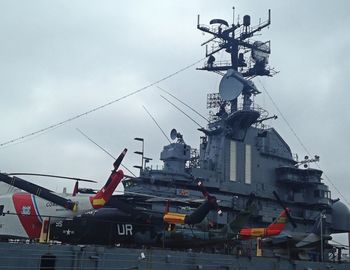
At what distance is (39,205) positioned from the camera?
1800 centimetres

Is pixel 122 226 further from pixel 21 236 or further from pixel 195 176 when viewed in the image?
pixel 195 176

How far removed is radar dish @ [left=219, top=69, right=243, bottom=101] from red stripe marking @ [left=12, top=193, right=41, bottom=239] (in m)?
23.7

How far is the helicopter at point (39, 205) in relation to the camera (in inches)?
664

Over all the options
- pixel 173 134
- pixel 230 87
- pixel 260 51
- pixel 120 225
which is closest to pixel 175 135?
pixel 173 134

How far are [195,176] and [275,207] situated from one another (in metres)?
8.65

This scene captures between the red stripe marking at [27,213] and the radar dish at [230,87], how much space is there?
23660 millimetres

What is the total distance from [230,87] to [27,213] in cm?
2442

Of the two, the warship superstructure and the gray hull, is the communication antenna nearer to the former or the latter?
the warship superstructure

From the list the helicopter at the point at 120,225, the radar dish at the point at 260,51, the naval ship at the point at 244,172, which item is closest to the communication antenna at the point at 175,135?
the naval ship at the point at 244,172

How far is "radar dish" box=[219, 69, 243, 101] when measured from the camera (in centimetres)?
3828

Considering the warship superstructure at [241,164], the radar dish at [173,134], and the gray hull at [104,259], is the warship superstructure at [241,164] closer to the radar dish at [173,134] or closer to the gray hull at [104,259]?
the radar dish at [173,134]

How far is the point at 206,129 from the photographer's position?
1576 inches

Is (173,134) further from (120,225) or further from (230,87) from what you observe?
(120,225)

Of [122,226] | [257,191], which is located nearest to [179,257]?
[122,226]
